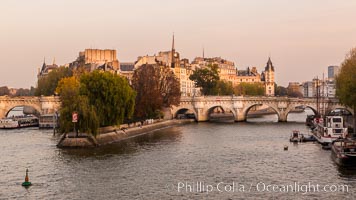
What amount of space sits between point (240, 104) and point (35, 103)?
118 feet

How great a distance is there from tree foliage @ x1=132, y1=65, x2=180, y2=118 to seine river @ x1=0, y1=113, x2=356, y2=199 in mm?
21953

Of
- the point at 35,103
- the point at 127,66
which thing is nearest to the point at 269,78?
the point at 127,66

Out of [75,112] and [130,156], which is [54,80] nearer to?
[75,112]

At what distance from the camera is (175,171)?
124ft

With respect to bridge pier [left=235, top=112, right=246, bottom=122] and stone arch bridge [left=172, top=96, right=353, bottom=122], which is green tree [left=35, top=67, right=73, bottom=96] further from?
bridge pier [left=235, top=112, right=246, bottom=122]

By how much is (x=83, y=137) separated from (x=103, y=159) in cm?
843

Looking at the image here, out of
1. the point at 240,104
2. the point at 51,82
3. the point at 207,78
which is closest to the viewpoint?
the point at 240,104

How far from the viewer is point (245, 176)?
117ft

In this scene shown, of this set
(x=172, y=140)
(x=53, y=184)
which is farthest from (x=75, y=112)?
(x=53, y=184)

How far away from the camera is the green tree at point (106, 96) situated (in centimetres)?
5747

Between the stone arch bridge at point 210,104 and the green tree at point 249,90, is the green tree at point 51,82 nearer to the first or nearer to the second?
the stone arch bridge at point 210,104

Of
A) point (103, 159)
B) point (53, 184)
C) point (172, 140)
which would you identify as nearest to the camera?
point (53, 184)

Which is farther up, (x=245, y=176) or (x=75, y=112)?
(x=75, y=112)

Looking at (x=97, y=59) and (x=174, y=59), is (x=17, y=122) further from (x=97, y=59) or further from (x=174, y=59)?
(x=174, y=59)
